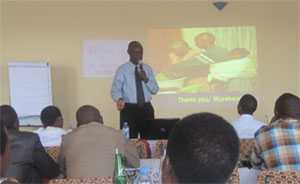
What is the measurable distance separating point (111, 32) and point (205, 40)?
4.48 ft

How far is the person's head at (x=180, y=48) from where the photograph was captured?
7.58 metres

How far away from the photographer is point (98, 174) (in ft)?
10.7

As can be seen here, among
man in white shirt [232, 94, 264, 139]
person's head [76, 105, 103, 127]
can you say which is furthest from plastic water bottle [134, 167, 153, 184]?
man in white shirt [232, 94, 264, 139]

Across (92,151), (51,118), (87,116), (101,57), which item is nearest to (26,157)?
(92,151)

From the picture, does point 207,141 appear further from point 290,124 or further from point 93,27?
point 93,27

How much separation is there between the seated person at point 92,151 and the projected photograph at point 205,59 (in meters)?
4.14

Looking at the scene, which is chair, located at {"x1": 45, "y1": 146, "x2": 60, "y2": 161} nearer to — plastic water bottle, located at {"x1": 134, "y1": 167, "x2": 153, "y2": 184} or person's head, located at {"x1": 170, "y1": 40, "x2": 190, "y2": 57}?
plastic water bottle, located at {"x1": 134, "y1": 167, "x2": 153, "y2": 184}

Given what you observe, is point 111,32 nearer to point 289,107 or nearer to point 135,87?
point 135,87

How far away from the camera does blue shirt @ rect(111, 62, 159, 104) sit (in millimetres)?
6363

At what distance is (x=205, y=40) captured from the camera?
764 centimetres

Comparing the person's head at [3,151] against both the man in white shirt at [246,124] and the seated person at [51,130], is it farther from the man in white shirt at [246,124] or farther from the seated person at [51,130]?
the man in white shirt at [246,124]

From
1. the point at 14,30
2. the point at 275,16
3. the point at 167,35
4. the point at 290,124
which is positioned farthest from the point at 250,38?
the point at 290,124

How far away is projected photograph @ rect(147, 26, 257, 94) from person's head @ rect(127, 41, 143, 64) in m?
1.19

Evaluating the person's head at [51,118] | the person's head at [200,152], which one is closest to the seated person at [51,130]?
the person's head at [51,118]
